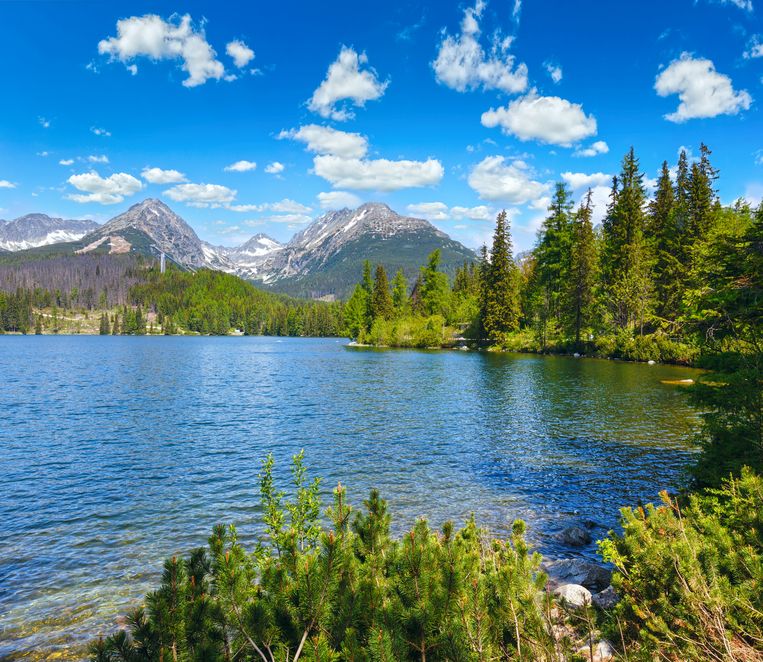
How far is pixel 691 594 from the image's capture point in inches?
175

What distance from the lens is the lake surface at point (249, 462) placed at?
36.7ft

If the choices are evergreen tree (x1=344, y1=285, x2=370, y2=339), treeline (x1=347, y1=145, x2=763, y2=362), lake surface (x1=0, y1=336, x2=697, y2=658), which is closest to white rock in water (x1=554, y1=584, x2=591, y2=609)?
lake surface (x1=0, y1=336, x2=697, y2=658)

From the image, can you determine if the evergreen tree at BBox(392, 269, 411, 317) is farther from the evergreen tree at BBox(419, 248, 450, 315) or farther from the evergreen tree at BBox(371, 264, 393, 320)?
the evergreen tree at BBox(419, 248, 450, 315)

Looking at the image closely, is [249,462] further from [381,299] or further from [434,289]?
[434,289]

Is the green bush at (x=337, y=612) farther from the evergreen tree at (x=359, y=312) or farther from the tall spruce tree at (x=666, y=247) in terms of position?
the evergreen tree at (x=359, y=312)

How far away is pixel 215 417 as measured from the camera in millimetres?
29625

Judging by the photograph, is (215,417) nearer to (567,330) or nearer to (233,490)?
(233,490)

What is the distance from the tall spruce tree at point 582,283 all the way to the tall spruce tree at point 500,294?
38.3 ft

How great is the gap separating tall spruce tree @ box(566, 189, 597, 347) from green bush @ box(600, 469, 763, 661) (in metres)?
69.5

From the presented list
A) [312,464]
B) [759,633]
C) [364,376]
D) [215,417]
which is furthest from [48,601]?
[364,376]

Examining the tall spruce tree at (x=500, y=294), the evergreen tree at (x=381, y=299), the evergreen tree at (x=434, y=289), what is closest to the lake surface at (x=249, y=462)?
the tall spruce tree at (x=500, y=294)

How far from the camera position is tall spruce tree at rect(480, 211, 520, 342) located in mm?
83625

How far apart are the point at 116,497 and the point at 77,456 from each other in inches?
256

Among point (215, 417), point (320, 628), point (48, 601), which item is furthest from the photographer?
point (215, 417)
